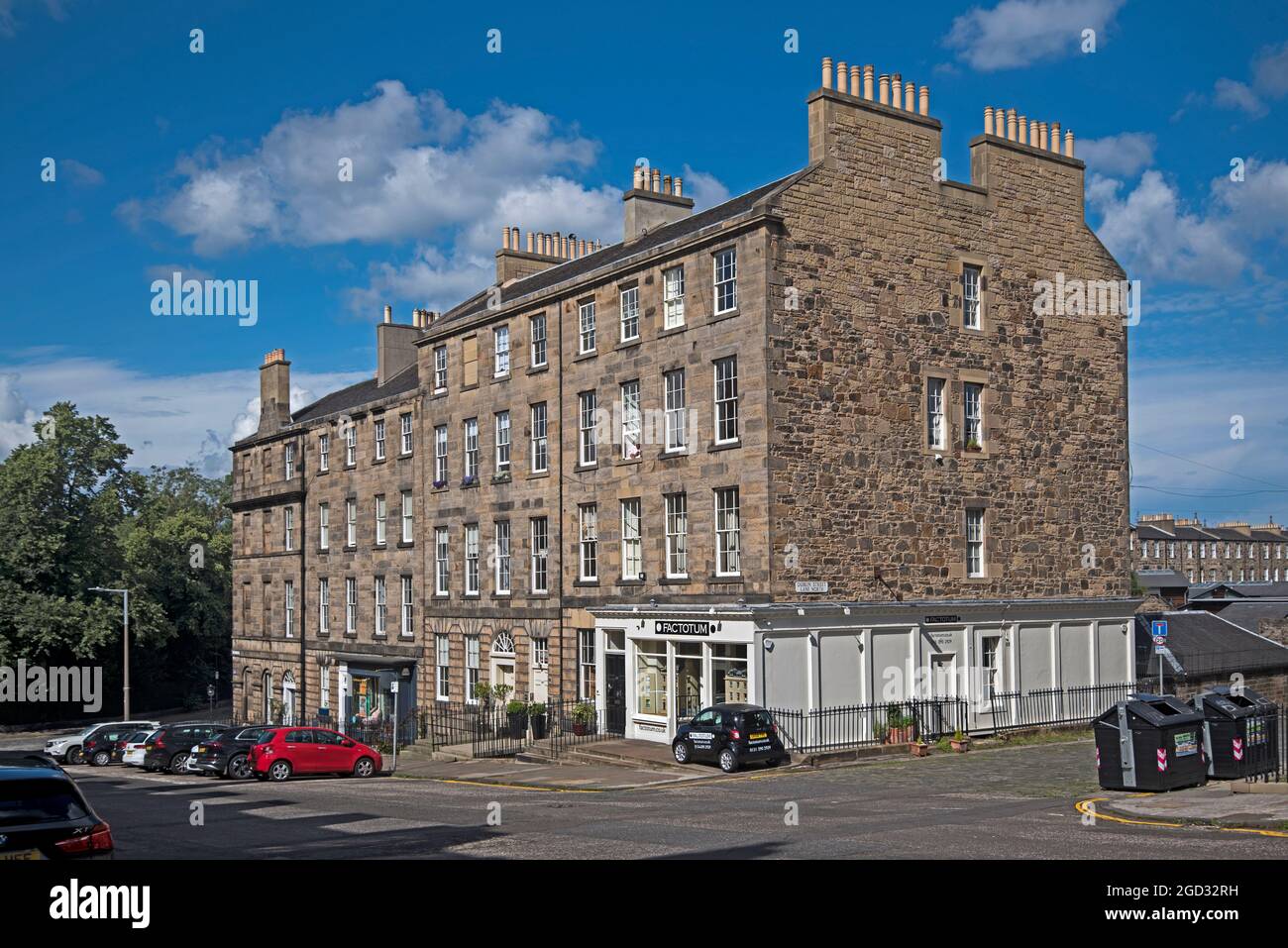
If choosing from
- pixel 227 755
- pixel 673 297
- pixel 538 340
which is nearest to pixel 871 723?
pixel 673 297

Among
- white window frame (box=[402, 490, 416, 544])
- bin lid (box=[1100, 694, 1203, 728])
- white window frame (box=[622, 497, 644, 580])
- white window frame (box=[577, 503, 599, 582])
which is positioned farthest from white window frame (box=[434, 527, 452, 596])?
bin lid (box=[1100, 694, 1203, 728])

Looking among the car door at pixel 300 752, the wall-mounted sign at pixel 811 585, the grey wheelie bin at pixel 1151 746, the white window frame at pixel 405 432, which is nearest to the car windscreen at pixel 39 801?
the grey wheelie bin at pixel 1151 746

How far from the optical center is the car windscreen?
502 inches

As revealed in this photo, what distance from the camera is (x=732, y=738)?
98.8 ft

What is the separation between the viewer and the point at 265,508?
62.5 meters

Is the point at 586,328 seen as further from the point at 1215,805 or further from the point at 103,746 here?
the point at 1215,805

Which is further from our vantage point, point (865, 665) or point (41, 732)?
point (41, 732)

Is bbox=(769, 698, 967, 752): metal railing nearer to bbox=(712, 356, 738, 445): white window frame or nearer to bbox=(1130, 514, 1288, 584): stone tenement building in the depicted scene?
bbox=(712, 356, 738, 445): white window frame

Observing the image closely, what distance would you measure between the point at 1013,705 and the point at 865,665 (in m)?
5.61

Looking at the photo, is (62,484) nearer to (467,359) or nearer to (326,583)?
(326,583)

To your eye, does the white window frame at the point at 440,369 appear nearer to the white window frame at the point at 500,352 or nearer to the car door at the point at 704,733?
the white window frame at the point at 500,352

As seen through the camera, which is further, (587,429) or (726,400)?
(587,429)

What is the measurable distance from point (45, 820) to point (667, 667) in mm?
23736
